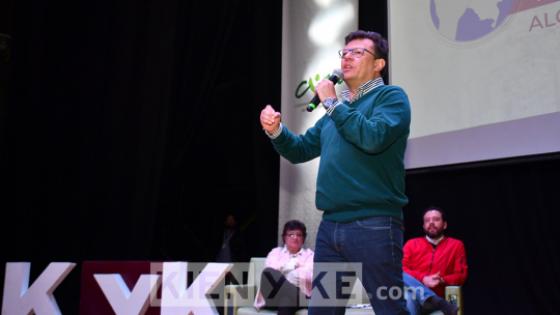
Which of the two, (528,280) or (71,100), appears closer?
(528,280)

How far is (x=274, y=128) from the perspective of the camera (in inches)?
65.7

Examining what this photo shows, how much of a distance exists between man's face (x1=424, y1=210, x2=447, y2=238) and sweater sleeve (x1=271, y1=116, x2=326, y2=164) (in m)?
2.14

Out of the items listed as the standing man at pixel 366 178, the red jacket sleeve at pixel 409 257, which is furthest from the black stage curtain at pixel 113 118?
the standing man at pixel 366 178

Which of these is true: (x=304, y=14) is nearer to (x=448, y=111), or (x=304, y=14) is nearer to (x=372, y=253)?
(x=448, y=111)

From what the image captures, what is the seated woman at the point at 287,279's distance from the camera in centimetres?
342

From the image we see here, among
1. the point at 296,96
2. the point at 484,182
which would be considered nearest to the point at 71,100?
the point at 296,96

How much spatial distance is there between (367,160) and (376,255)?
26cm

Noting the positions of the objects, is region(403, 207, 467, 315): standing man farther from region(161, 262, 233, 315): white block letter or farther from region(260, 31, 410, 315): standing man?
region(260, 31, 410, 315): standing man

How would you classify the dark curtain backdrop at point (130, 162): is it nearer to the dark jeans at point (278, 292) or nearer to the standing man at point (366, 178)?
the dark jeans at point (278, 292)

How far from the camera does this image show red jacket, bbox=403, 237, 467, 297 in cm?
357

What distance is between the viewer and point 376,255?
1385 millimetres

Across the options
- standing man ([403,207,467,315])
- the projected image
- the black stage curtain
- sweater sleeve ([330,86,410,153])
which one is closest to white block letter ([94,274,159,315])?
sweater sleeve ([330,86,410,153])

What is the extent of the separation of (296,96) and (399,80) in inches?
53.7

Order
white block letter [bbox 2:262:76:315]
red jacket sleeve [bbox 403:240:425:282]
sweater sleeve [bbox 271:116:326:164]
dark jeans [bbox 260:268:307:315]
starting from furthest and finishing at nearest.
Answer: red jacket sleeve [bbox 403:240:425:282]
dark jeans [bbox 260:268:307:315]
white block letter [bbox 2:262:76:315]
sweater sleeve [bbox 271:116:326:164]
